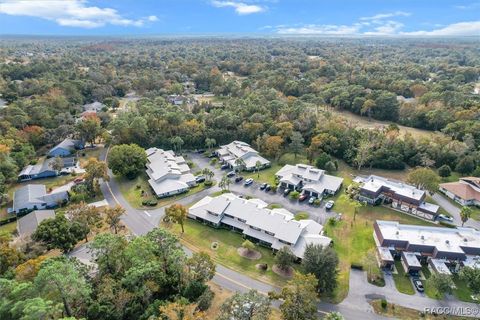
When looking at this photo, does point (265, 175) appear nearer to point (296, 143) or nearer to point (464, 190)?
point (296, 143)

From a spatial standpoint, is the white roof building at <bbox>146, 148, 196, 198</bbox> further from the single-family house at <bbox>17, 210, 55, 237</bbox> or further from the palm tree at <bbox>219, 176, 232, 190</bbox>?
the single-family house at <bbox>17, 210, 55, 237</bbox>

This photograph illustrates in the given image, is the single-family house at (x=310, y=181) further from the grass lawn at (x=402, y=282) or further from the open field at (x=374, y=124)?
the open field at (x=374, y=124)

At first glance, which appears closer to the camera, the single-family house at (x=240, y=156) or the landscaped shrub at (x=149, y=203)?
the landscaped shrub at (x=149, y=203)

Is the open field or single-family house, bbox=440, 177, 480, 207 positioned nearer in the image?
single-family house, bbox=440, 177, 480, 207

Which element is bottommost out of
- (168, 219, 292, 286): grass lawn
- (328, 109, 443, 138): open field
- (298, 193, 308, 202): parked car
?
(168, 219, 292, 286): grass lawn

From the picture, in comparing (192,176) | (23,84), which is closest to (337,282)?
(192,176)

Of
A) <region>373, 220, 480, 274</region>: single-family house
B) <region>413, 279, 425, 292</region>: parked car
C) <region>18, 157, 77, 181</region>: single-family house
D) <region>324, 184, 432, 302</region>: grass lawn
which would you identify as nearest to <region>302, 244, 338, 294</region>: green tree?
<region>324, 184, 432, 302</region>: grass lawn

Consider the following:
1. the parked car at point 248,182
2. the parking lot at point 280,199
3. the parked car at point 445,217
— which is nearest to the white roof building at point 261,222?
the parking lot at point 280,199
